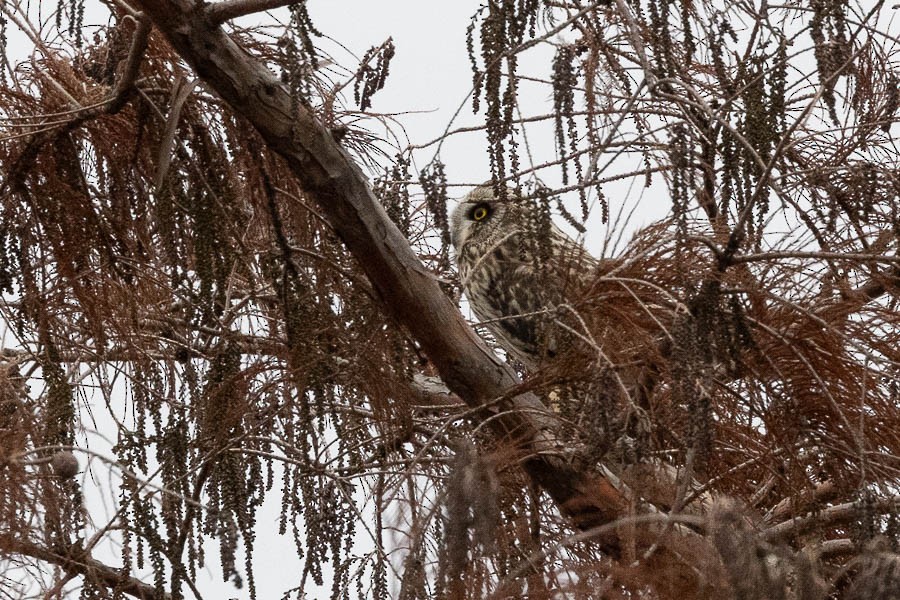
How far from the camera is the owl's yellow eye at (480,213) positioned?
17.7 feet

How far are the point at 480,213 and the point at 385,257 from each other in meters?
2.40

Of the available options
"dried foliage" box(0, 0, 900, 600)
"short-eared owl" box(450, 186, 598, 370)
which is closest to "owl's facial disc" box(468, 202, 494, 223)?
"short-eared owl" box(450, 186, 598, 370)

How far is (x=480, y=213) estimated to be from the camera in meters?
5.41

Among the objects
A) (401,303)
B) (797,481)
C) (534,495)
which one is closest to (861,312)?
(797,481)

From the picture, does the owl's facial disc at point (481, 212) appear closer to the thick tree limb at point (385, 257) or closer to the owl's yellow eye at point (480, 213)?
the owl's yellow eye at point (480, 213)

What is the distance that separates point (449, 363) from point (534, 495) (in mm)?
392

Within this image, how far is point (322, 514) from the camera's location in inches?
119

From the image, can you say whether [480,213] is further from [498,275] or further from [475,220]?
[498,275]

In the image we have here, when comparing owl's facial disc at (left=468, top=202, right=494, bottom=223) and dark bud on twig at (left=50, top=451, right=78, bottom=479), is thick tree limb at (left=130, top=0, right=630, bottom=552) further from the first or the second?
owl's facial disc at (left=468, top=202, right=494, bottom=223)

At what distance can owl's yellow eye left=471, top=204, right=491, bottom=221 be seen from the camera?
212 inches

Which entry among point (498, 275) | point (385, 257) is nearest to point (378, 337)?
point (385, 257)

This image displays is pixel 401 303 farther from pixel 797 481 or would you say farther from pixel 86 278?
pixel 797 481

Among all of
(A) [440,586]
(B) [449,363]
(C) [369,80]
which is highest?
(C) [369,80]

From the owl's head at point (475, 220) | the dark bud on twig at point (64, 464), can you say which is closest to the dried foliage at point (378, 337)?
the dark bud on twig at point (64, 464)
